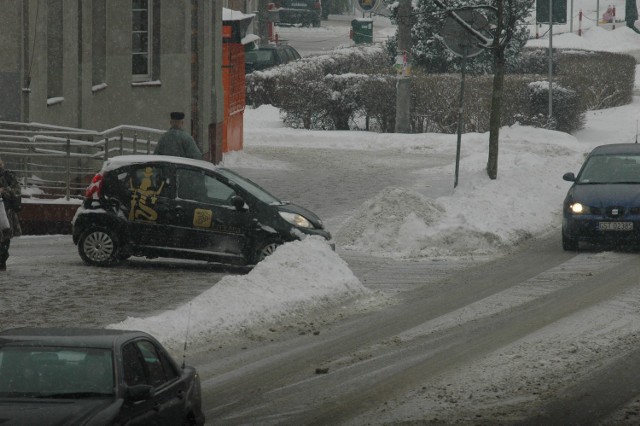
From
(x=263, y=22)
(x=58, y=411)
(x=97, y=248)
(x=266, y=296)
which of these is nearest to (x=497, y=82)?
(x=97, y=248)

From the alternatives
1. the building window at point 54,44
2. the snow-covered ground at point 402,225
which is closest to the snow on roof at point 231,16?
the snow-covered ground at point 402,225

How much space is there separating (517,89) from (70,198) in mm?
17755

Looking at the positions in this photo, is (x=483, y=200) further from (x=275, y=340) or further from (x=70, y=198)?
(x=275, y=340)

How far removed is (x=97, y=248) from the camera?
17516mm

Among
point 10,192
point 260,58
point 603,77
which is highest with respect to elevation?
point 260,58

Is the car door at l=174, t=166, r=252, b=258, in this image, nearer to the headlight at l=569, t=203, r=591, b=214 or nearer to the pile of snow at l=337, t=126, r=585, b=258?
the pile of snow at l=337, t=126, r=585, b=258

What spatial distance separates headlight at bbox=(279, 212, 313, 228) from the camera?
1756 centimetres

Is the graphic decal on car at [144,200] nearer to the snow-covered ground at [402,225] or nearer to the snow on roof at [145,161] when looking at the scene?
the snow on roof at [145,161]

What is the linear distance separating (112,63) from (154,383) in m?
18.4

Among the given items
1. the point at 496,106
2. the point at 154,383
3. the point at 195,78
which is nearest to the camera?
the point at 154,383

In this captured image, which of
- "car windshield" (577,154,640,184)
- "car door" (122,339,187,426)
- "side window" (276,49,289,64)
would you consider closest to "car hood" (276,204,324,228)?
"car windshield" (577,154,640,184)

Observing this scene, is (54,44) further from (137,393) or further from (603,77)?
(603,77)

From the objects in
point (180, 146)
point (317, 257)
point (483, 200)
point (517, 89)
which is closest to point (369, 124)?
point (517, 89)

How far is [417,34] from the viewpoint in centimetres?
4628
